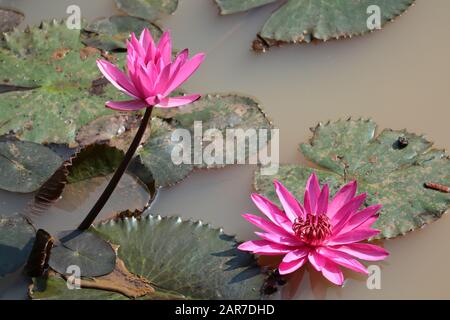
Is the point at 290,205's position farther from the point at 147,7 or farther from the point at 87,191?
the point at 147,7

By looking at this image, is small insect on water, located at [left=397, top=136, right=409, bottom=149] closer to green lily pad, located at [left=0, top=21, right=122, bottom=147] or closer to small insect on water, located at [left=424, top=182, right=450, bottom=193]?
small insect on water, located at [left=424, top=182, right=450, bottom=193]

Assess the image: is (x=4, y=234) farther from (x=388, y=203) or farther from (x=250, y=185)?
(x=388, y=203)

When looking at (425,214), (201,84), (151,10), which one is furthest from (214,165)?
(151,10)

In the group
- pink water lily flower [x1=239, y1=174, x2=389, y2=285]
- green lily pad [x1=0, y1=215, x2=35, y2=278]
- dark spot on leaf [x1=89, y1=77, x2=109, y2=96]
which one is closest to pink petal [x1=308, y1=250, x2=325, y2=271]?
pink water lily flower [x1=239, y1=174, x2=389, y2=285]

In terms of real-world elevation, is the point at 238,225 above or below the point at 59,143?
below

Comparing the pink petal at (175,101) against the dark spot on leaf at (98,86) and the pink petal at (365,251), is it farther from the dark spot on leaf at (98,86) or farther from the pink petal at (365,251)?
the dark spot on leaf at (98,86)

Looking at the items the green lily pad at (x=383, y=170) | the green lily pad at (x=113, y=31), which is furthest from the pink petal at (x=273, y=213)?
the green lily pad at (x=113, y=31)

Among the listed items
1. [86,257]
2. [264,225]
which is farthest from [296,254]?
[86,257]
